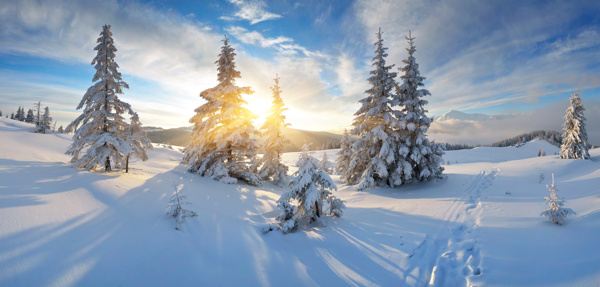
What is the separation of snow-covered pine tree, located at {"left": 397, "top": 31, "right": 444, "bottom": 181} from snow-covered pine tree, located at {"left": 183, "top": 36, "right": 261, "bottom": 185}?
37.9ft

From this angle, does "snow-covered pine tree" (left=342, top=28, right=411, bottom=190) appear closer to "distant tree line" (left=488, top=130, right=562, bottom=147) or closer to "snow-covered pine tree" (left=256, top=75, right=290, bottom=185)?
"snow-covered pine tree" (left=256, top=75, right=290, bottom=185)

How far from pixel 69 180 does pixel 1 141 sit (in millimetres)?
11740

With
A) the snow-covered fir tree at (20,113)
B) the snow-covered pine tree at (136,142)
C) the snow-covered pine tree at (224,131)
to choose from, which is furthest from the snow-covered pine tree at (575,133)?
the snow-covered fir tree at (20,113)

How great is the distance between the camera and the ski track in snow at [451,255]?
A: 5102 millimetres

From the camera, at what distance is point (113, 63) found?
11188mm

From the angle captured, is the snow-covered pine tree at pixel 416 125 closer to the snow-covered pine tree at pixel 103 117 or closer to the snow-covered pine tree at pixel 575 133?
the snow-covered pine tree at pixel 103 117

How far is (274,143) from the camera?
20328 millimetres

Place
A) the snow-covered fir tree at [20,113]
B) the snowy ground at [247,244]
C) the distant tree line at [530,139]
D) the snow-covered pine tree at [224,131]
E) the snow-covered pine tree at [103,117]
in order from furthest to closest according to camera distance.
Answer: the distant tree line at [530,139] → the snow-covered fir tree at [20,113] → the snow-covered pine tree at [224,131] → the snow-covered pine tree at [103,117] → the snowy ground at [247,244]

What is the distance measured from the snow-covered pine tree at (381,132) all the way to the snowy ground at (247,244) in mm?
6160

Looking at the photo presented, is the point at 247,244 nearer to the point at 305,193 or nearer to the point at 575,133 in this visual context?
the point at 305,193

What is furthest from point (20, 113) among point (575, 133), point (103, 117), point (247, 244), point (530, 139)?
point (530, 139)

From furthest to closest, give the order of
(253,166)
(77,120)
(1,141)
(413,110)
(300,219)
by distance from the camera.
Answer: (253,166), (413,110), (1,141), (77,120), (300,219)

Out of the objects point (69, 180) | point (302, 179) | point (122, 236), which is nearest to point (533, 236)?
point (302, 179)

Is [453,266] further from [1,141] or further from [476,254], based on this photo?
[1,141]
